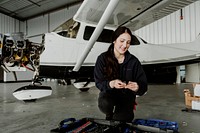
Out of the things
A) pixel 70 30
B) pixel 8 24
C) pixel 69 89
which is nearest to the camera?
pixel 70 30

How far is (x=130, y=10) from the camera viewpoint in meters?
3.08

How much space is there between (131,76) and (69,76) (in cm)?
230

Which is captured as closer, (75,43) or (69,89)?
(75,43)

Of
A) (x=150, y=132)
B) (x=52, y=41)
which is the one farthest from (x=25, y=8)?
(x=150, y=132)

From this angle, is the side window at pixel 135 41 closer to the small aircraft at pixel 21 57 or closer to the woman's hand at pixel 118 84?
the small aircraft at pixel 21 57

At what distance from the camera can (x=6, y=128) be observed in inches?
68.3

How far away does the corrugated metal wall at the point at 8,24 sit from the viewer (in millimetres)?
15398

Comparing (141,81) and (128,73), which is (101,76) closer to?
(128,73)

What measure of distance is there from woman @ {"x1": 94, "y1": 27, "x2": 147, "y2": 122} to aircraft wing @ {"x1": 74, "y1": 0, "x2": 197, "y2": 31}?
3.97 ft

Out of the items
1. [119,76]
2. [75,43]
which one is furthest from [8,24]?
[119,76]

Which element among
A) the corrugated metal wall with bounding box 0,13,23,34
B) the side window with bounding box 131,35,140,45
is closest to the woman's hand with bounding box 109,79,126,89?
the side window with bounding box 131,35,140,45

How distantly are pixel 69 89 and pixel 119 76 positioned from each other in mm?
5207

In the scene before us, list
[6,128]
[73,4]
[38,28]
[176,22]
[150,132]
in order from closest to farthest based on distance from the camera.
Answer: [150,132], [6,128], [176,22], [73,4], [38,28]

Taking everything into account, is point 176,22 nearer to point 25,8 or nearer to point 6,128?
point 6,128
